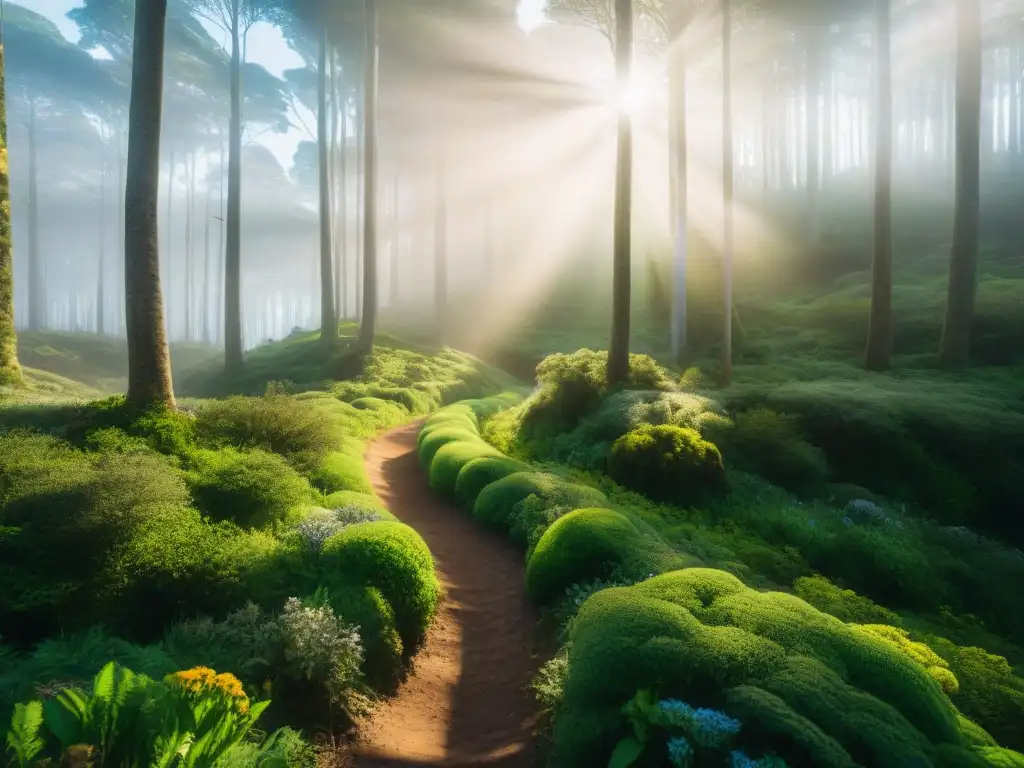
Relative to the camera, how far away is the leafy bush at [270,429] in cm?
967

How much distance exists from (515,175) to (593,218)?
11187mm

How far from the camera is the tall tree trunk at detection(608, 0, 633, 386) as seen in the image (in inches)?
618

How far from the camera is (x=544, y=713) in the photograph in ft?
17.2

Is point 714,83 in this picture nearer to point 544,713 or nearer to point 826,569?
point 826,569

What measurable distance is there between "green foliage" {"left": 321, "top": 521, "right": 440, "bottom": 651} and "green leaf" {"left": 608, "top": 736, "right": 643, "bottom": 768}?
137 inches

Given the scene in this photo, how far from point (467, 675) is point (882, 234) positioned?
18929 millimetres

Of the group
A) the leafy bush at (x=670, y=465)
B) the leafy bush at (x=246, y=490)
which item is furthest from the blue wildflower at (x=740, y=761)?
the leafy bush at (x=670, y=465)

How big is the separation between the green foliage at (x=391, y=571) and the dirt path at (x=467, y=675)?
0.36m

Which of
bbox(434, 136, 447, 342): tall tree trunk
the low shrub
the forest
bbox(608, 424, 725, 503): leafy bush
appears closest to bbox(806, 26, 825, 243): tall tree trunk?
the forest

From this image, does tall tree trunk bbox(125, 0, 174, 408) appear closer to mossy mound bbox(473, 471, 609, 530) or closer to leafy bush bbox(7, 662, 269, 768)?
mossy mound bbox(473, 471, 609, 530)

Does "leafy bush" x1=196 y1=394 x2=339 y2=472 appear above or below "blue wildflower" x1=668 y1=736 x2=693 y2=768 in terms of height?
above

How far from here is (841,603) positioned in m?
7.12

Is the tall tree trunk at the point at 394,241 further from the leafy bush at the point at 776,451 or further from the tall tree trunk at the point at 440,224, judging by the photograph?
the leafy bush at the point at 776,451

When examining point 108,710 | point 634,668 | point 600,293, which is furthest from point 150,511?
point 600,293
